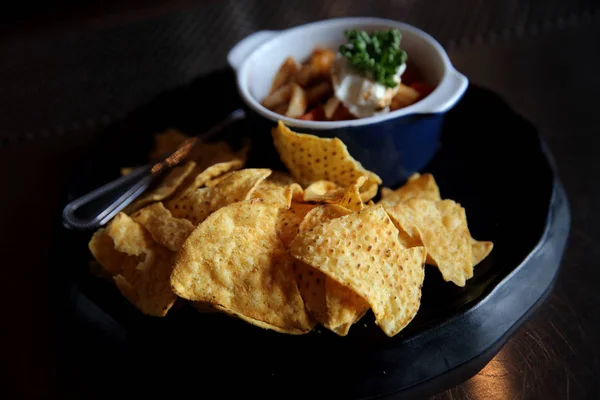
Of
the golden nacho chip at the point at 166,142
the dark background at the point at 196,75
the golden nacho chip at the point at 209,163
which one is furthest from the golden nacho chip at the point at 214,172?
the dark background at the point at 196,75

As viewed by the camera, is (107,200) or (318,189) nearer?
(318,189)

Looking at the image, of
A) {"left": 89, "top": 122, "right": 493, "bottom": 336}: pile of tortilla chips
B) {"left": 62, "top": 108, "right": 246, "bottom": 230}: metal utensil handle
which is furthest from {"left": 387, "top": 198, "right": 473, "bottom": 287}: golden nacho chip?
{"left": 62, "top": 108, "right": 246, "bottom": 230}: metal utensil handle

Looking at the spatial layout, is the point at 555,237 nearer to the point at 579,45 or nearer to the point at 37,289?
the point at 579,45

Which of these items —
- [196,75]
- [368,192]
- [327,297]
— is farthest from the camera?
[196,75]

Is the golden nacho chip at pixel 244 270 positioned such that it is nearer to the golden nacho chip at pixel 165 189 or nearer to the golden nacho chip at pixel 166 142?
the golden nacho chip at pixel 165 189

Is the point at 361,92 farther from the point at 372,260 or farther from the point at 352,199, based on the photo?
the point at 372,260

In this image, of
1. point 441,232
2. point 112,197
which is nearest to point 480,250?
point 441,232

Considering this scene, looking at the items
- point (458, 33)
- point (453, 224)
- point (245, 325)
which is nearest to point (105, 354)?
point (245, 325)
